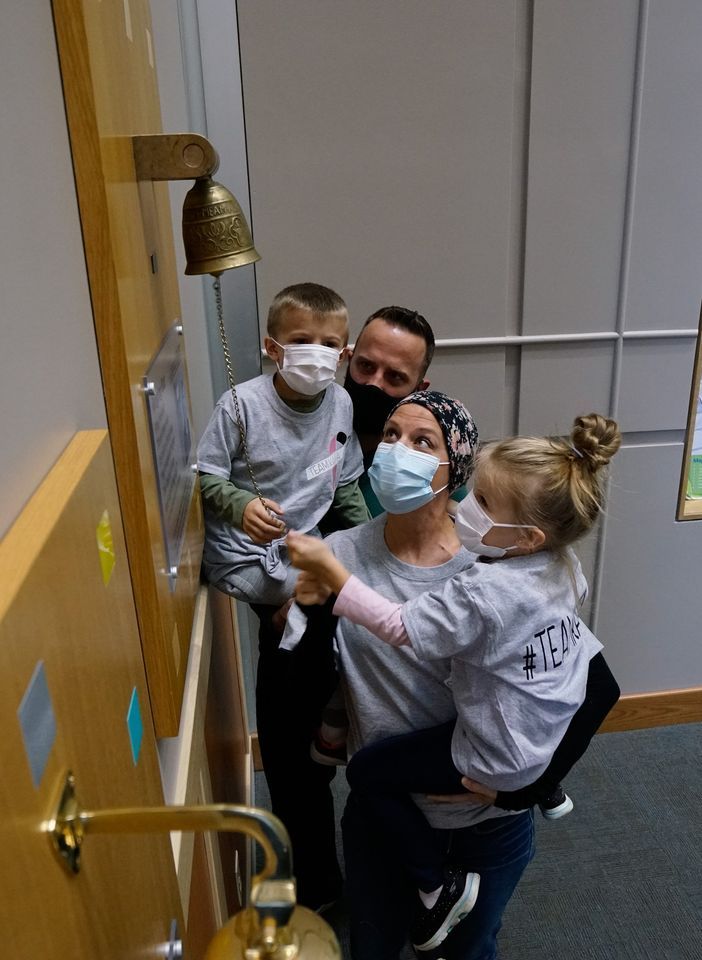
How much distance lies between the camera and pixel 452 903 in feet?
4.59

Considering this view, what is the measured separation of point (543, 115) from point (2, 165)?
1920mm

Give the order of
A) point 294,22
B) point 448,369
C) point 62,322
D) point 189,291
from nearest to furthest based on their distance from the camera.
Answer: point 62,322 → point 189,291 → point 294,22 → point 448,369

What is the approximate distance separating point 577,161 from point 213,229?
1499 millimetres

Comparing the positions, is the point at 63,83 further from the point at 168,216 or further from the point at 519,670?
the point at 519,670

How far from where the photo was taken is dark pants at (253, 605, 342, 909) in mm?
1674

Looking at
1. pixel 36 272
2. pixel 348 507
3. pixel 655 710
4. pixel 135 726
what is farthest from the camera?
pixel 655 710

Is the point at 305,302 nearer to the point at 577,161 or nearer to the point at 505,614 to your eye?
the point at 505,614

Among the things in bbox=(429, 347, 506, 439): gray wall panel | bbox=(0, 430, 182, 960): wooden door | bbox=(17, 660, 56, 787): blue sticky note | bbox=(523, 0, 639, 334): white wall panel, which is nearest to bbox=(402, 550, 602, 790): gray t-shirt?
bbox=(0, 430, 182, 960): wooden door

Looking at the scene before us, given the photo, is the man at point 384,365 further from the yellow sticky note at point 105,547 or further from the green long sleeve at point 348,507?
the yellow sticky note at point 105,547

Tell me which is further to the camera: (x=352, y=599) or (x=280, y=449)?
(x=280, y=449)

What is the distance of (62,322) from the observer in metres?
0.61

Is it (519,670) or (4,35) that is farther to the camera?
(519,670)

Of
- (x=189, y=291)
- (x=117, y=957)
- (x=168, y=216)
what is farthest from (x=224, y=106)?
(x=117, y=957)

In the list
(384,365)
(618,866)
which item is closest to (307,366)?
(384,365)
